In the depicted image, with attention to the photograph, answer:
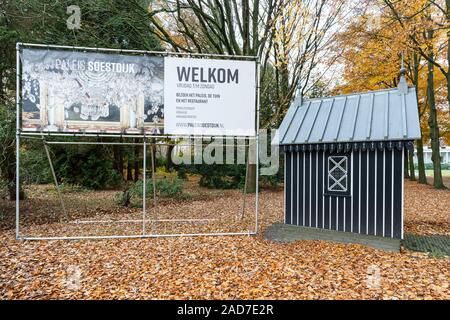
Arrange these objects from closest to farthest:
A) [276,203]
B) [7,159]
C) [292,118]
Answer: [292,118]
[7,159]
[276,203]

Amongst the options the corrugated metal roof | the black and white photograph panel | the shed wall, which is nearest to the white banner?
the black and white photograph panel

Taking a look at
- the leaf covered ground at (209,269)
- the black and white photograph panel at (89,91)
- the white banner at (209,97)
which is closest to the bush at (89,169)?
the leaf covered ground at (209,269)

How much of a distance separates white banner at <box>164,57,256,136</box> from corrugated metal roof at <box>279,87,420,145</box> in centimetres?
130

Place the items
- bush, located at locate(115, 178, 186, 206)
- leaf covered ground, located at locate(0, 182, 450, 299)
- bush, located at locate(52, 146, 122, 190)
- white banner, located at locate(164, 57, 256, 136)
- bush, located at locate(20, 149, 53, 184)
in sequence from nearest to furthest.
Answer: leaf covered ground, located at locate(0, 182, 450, 299) < white banner, located at locate(164, 57, 256, 136) < bush, located at locate(20, 149, 53, 184) < bush, located at locate(115, 178, 186, 206) < bush, located at locate(52, 146, 122, 190)

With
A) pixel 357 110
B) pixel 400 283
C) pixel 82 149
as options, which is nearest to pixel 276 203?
pixel 357 110

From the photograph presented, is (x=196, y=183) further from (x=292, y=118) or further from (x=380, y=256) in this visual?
(x=380, y=256)

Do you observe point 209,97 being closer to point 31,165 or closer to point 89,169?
point 31,165

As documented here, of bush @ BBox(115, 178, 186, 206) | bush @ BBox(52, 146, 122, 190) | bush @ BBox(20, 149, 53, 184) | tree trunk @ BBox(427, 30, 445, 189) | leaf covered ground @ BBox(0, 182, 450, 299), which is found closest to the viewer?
leaf covered ground @ BBox(0, 182, 450, 299)

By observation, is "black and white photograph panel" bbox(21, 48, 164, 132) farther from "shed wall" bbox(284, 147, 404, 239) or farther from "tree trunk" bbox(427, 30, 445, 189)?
"tree trunk" bbox(427, 30, 445, 189)

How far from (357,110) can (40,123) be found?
7282 mm

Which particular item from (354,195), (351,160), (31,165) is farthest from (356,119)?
(31,165)

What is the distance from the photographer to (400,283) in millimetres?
4297

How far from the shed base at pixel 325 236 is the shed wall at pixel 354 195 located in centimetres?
11

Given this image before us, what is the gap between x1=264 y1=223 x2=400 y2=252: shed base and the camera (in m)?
6.20
